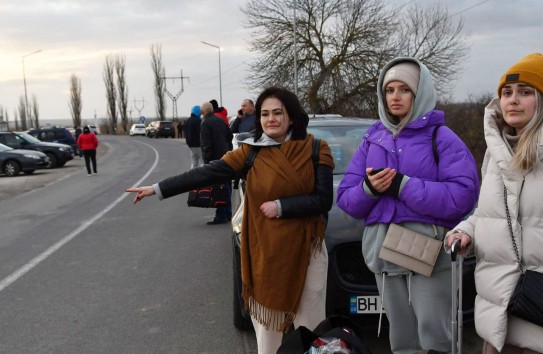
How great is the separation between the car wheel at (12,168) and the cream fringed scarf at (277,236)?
845 inches

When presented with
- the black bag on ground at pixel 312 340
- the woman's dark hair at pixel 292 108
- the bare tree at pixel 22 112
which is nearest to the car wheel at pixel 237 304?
the woman's dark hair at pixel 292 108

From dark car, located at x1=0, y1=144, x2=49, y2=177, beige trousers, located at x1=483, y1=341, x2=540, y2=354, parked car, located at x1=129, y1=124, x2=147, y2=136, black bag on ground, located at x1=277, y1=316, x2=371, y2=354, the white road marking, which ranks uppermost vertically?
black bag on ground, located at x1=277, y1=316, x2=371, y2=354

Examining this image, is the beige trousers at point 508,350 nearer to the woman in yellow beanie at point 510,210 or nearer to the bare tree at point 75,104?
the woman in yellow beanie at point 510,210

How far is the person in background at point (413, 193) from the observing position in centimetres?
283

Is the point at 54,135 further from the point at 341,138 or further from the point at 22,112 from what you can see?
the point at 22,112

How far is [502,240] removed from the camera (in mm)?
2436

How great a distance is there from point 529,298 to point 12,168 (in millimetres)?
23030

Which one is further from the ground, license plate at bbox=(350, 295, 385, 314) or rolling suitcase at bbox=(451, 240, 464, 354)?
rolling suitcase at bbox=(451, 240, 464, 354)

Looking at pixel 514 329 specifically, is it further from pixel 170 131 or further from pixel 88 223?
pixel 170 131

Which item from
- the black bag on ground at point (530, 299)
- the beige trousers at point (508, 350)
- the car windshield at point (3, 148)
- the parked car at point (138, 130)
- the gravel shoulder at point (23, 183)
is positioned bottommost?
the parked car at point (138, 130)

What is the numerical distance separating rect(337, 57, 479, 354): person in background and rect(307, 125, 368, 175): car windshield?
215 cm

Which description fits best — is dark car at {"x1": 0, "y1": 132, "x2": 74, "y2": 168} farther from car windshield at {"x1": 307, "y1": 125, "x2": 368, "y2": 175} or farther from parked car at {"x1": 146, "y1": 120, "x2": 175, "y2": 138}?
parked car at {"x1": 146, "y1": 120, "x2": 175, "y2": 138}

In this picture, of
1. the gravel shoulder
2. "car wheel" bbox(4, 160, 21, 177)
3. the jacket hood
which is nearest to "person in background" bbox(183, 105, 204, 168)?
the gravel shoulder

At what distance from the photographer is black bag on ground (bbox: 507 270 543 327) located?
2.31 m
